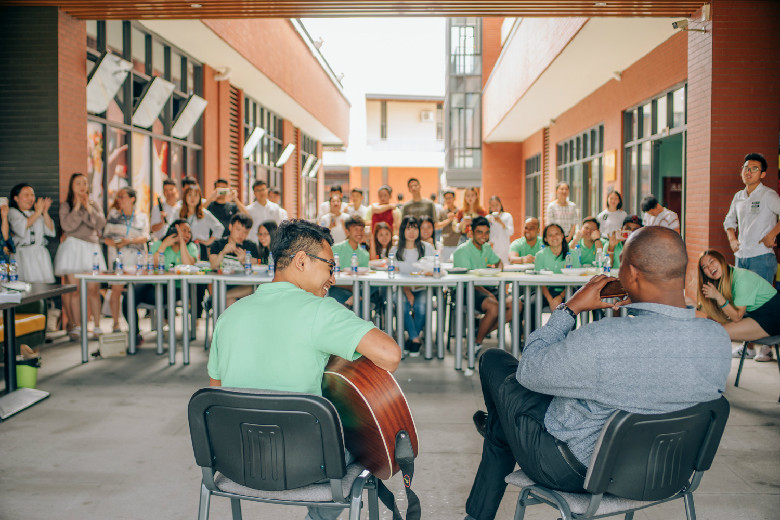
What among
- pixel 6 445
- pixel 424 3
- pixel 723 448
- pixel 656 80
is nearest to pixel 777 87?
pixel 656 80

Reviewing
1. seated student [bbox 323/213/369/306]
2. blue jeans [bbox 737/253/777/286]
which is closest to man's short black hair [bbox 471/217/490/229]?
seated student [bbox 323/213/369/306]

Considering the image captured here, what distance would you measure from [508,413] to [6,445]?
307cm

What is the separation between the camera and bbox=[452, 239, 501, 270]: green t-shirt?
22.1 feet

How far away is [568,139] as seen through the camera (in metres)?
14.9

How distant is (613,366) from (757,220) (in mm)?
4932

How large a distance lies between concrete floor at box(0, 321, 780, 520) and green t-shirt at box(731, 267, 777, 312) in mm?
708

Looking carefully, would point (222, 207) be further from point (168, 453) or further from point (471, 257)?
point (168, 453)

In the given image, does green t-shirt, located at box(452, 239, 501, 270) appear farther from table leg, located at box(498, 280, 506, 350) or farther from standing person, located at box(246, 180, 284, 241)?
standing person, located at box(246, 180, 284, 241)

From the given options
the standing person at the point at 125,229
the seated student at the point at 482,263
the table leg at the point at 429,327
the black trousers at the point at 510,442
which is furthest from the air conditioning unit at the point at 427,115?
the black trousers at the point at 510,442

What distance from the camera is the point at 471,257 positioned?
Answer: 267 inches

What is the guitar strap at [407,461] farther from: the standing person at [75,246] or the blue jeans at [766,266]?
the standing person at [75,246]

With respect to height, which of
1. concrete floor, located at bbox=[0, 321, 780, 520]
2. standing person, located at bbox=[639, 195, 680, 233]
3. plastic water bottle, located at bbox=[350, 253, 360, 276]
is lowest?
concrete floor, located at bbox=[0, 321, 780, 520]

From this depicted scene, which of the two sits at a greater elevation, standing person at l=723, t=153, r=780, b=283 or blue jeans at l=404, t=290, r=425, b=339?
standing person at l=723, t=153, r=780, b=283

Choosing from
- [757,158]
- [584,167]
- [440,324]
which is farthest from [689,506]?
[584,167]
